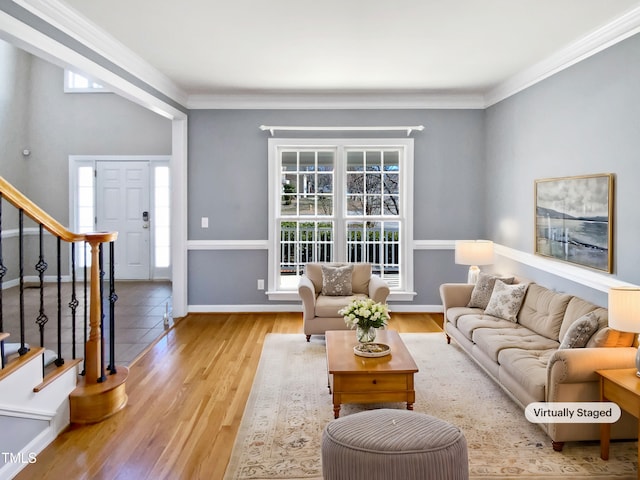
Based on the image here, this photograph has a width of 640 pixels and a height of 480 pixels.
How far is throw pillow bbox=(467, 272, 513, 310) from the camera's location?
15.1 feet

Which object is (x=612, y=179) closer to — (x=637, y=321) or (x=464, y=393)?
(x=637, y=321)

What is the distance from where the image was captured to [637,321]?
2.63m

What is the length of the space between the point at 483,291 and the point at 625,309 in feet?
6.48

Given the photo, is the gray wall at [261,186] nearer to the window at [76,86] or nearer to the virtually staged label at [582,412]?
the window at [76,86]

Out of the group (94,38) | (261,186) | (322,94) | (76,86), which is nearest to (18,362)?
(94,38)

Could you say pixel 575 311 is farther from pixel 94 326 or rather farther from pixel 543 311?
pixel 94 326

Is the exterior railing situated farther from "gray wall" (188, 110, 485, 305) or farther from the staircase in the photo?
the staircase

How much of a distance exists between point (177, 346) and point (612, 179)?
4.09m

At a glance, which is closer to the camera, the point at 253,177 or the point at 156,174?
the point at 253,177

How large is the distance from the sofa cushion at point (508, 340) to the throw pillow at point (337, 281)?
1.62 m

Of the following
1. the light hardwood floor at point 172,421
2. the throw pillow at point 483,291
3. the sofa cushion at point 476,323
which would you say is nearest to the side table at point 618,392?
the sofa cushion at point 476,323

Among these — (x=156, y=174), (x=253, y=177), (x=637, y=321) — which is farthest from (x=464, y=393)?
(x=156, y=174)

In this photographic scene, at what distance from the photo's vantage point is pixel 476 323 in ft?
13.3

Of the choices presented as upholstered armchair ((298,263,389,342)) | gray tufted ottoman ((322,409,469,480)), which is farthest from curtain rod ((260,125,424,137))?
gray tufted ottoman ((322,409,469,480))
